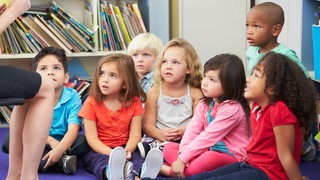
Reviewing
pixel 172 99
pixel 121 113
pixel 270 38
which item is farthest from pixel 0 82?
pixel 270 38

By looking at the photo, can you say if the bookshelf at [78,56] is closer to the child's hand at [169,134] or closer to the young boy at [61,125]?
the young boy at [61,125]

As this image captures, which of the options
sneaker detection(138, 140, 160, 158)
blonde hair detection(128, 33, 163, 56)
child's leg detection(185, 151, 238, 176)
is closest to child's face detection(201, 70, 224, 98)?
child's leg detection(185, 151, 238, 176)

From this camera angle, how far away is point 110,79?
2.37 m

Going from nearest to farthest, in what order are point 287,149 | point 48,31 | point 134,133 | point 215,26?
1. point 287,149
2. point 134,133
3. point 48,31
4. point 215,26

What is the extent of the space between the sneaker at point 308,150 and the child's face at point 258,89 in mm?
697

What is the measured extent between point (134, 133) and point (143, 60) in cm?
46

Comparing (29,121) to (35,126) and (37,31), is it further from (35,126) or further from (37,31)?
(37,31)

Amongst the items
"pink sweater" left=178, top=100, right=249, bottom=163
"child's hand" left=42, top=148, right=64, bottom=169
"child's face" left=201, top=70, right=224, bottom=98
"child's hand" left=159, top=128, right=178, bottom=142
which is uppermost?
"child's face" left=201, top=70, right=224, bottom=98

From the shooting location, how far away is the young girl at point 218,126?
212 cm

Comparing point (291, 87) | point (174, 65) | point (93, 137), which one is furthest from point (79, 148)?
point (291, 87)

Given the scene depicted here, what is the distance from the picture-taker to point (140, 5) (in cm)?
375

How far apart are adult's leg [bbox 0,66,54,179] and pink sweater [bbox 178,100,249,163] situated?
584 millimetres

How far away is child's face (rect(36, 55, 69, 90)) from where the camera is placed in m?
2.50

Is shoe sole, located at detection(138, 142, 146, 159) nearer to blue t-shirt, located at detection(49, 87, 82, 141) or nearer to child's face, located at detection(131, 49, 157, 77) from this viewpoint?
blue t-shirt, located at detection(49, 87, 82, 141)
